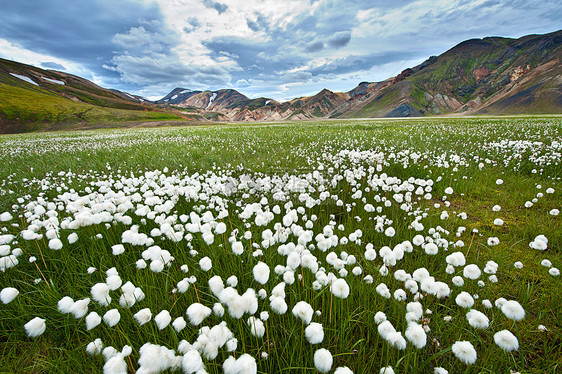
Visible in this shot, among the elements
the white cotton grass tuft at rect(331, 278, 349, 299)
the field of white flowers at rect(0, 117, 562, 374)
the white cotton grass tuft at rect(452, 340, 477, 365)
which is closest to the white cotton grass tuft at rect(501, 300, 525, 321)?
the field of white flowers at rect(0, 117, 562, 374)

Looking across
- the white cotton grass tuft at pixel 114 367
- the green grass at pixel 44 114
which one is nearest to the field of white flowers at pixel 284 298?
the white cotton grass tuft at pixel 114 367

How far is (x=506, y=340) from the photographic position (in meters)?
1.32

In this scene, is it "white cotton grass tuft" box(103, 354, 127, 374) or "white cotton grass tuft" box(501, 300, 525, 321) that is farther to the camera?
"white cotton grass tuft" box(501, 300, 525, 321)

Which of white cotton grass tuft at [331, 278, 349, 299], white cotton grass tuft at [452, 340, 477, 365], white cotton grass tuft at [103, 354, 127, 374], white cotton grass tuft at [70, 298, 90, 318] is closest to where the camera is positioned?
white cotton grass tuft at [103, 354, 127, 374]

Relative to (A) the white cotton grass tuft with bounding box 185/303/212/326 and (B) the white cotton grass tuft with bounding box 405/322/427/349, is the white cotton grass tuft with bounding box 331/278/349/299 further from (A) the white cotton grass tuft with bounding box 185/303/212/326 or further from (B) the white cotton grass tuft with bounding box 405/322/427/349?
(A) the white cotton grass tuft with bounding box 185/303/212/326

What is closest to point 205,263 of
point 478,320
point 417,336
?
point 417,336

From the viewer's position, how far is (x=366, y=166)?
6.55m

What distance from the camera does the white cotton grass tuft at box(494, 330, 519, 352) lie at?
1.29m

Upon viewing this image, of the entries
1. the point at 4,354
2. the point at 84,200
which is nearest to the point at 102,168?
the point at 84,200

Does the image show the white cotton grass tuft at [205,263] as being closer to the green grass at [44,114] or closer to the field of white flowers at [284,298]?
the field of white flowers at [284,298]

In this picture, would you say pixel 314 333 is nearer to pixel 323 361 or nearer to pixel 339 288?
pixel 323 361

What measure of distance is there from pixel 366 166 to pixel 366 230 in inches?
138

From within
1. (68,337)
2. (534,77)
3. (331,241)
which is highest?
(534,77)

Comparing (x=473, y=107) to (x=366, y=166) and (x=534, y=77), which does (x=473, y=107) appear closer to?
(x=534, y=77)
